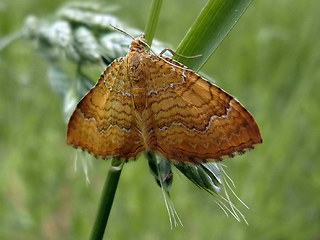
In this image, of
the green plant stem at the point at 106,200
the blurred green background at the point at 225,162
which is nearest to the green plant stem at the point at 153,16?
the green plant stem at the point at 106,200

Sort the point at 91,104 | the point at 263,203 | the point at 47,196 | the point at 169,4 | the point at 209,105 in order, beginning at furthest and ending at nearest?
the point at 169,4 → the point at 47,196 → the point at 263,203 → the point at 91,104 → the point at 209,105

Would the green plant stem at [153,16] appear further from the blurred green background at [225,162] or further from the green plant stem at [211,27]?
the blurred green background at [225,162]

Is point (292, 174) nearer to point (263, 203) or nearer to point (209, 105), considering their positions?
point (263, 203)

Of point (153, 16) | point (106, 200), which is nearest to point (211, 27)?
Answer: point (153, 16)

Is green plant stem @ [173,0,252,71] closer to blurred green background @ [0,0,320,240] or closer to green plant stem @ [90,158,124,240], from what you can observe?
green plant stem @ [90,158,124,240]

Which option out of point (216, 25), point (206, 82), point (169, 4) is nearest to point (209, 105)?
point (206, 82)

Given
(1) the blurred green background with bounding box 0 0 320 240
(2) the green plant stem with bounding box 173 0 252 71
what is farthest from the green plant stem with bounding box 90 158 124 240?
(1) the blurred green background with bounding box 0 0 320 240
